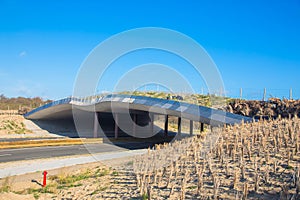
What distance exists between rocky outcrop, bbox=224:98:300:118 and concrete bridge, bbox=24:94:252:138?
5.07 meters

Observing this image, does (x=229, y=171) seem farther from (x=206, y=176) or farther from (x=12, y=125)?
(x=12, y=125)

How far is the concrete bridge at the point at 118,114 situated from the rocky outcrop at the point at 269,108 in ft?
16.6

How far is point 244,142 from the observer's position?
12.9 meters

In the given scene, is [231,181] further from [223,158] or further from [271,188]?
[223,158]

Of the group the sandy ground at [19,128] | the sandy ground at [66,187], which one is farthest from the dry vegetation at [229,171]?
the sandy ground at [19,128]

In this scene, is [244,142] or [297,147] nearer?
[297,147]

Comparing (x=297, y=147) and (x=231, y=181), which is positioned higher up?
(x=297, y=147)

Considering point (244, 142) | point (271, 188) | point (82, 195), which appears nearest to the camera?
point (271, 188)

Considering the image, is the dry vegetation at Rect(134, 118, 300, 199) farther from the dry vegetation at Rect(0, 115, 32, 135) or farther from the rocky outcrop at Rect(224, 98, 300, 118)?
Answer: the dry vegetation at Rect(0, 115, 32, 135)

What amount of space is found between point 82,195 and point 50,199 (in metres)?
1.20

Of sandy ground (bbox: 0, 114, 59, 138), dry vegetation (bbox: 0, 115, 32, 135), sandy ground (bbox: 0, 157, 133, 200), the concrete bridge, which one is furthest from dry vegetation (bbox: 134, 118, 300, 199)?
dry vegetation (bbox: 0, 115, 32, 135)

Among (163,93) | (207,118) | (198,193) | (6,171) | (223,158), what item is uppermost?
(163,93)

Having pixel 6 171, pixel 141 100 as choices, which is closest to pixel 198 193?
pixel 6 171

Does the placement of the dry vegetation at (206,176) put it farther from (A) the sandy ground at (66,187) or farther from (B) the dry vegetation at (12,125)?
(B) the dry vegetation at (12,125)
